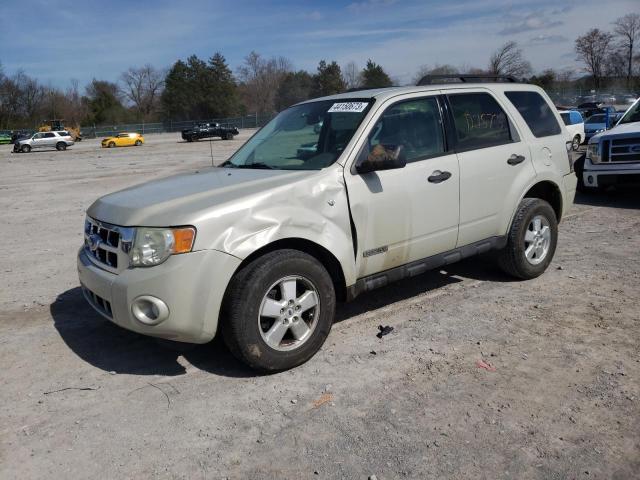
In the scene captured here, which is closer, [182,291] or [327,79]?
[182,291]

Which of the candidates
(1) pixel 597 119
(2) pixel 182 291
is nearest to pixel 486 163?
(2) pixel 182 291

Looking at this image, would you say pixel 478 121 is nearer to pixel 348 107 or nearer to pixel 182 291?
pixel 348 107

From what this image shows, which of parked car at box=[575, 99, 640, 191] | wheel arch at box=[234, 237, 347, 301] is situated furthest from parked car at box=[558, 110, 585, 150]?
wheel arch at box=[234, 237, 347, 301]

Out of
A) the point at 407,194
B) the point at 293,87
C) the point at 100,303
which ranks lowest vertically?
the point at 100,303

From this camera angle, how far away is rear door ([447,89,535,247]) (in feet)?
15.5

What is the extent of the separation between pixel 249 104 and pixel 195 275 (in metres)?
101

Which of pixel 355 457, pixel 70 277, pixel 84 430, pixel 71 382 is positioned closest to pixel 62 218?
pixel 70 277

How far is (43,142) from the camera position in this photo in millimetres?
46062

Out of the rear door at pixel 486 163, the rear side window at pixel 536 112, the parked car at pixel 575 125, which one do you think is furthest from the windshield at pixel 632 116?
the parked car at pixel 575 125

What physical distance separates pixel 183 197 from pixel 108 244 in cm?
59

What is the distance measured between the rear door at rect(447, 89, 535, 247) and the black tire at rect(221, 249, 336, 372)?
1.63 metres

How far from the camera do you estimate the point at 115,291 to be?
11.4 feet

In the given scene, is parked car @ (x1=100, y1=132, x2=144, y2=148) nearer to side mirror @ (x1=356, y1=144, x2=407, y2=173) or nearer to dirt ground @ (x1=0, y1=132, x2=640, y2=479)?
dirt ground @ (x1=0, y1=132, x2=640, y2=479)

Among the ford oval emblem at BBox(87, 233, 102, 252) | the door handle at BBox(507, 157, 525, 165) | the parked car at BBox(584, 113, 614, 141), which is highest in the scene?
the parked car at BBox(584, 113, 614, 141)
